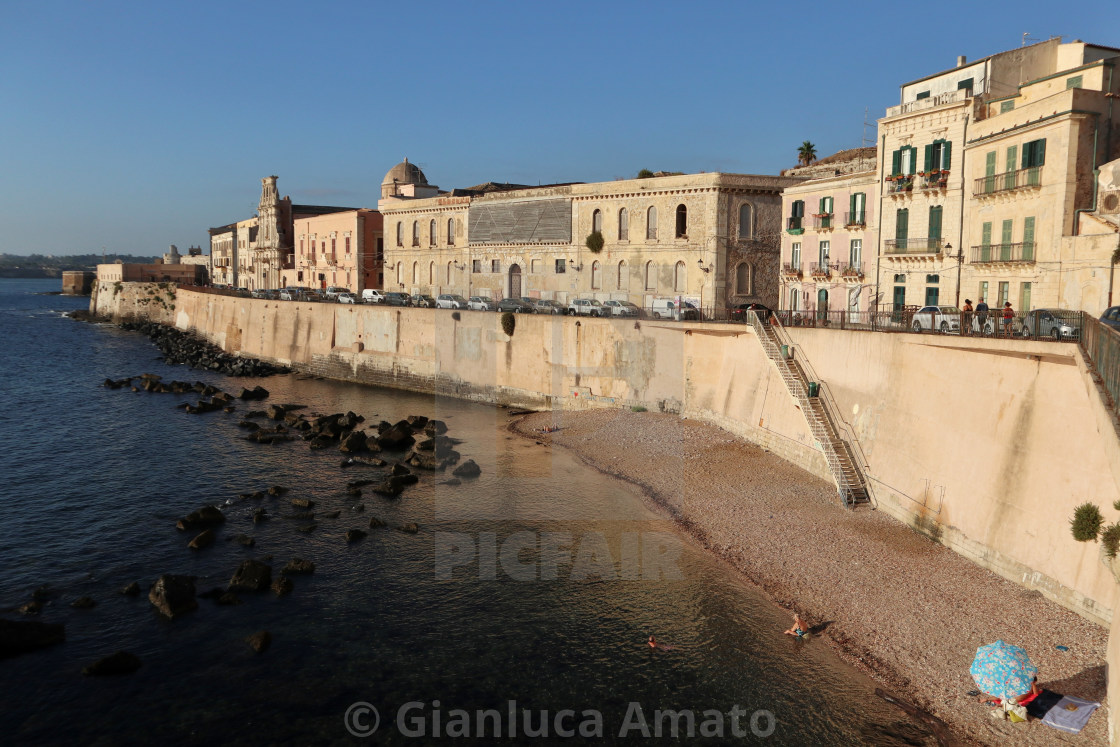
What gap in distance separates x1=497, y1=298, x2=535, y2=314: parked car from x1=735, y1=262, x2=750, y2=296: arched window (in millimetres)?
12789

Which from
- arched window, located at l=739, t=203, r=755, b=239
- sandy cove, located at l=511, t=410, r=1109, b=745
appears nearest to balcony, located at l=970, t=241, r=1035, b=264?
sandy cove, located at l=511, t=410, r=1109, b=745

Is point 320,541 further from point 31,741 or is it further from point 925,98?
point 925,98

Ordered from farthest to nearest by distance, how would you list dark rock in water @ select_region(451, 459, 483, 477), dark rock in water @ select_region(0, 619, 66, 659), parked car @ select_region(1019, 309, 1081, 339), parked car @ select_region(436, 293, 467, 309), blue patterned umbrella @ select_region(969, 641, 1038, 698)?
parked car @ select_region(436, 293, 467, 309) < dark rock in water @ select_region(451, 459, 483, 477) < parked car @ select_region(1019, 309, 1081, 339) < dark rock in water @ select_region(0, 619, 66, 659) < blue patterned umbrella @ select_region(969, 641, 1038, 698)

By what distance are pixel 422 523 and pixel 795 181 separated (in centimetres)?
3129

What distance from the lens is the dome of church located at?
239 ft

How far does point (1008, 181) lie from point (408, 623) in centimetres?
2502

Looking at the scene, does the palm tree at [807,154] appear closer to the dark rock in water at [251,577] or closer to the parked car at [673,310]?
the parked car at [673,310]

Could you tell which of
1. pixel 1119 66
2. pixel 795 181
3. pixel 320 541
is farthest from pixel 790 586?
pixel 795 181

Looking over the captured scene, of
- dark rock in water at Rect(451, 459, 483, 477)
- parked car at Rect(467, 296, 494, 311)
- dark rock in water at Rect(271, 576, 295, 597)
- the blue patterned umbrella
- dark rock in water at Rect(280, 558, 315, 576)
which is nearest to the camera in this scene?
the blue patterned umbrella

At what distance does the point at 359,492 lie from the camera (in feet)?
99.7

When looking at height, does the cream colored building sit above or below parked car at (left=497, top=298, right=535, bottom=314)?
above

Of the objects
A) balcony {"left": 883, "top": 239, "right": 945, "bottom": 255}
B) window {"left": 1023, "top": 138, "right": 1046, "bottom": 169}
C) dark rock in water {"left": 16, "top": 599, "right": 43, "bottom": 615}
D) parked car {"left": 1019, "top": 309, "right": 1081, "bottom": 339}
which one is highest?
window {"left": 1023, "top": 138, "right": 1046, "bottom": 169}

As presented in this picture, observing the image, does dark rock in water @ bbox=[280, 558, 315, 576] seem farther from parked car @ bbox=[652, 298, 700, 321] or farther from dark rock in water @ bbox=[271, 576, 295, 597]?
parked car @ bbox=[652, 298, 700, 321]

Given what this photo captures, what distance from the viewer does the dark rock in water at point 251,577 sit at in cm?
2195
